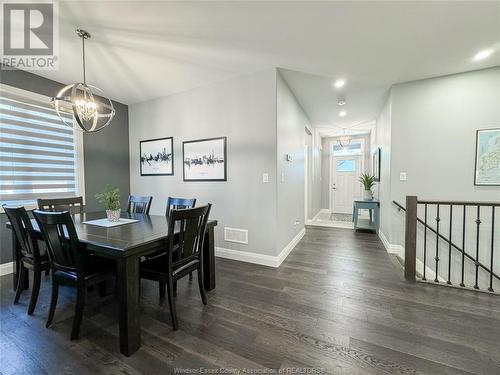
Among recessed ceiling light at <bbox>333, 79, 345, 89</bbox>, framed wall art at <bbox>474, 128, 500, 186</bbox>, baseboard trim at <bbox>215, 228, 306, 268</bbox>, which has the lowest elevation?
baseboard trim at <bbox>215, 228, 306, 268</bbox>

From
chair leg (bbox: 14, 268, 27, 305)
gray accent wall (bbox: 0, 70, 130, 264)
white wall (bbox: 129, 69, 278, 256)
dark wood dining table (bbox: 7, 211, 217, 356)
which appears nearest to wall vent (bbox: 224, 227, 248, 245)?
white wall (bbox: 129, 69, 278, 256)

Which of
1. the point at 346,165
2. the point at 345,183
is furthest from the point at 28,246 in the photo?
the point at 346,165

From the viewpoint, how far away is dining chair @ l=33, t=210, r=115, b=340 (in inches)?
61.2

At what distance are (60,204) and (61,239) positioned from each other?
1.56m

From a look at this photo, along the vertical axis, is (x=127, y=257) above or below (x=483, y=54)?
below

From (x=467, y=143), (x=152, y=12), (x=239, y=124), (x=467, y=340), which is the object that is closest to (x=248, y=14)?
(x=152, y=12)

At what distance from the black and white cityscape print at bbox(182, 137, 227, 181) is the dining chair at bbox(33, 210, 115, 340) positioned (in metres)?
1.98

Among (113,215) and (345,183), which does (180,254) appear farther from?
(345,183)

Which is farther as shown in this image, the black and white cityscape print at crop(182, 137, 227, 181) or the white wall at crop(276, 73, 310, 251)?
the black and white cityscape print at crop(182, 137, 227, 181)

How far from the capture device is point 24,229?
1890 mm

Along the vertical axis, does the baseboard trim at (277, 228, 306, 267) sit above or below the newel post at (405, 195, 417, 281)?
below

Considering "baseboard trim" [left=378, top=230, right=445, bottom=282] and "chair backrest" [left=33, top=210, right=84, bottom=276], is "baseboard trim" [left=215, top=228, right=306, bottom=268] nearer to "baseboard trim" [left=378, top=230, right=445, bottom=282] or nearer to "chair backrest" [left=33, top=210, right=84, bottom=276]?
"baseboard trim" [left=378, top=230, right=445, bottom=282]

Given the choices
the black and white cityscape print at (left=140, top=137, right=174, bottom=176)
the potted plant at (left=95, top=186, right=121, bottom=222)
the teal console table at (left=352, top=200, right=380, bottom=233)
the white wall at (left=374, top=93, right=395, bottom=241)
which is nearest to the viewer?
the potted plant at (left=95, top=186, right=121, bottom=222)

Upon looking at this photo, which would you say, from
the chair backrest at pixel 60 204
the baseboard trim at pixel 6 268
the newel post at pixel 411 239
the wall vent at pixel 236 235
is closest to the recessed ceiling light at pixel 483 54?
the newel post at pixel 411 239
